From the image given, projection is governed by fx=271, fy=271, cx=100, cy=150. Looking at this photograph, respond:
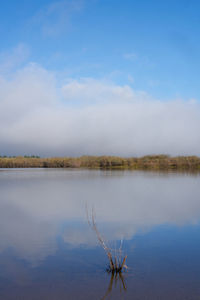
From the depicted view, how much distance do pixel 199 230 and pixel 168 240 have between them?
1.08 metres

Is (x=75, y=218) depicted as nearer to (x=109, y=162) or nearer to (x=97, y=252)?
(x=97, y=252)

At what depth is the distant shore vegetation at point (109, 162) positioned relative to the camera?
149 feet

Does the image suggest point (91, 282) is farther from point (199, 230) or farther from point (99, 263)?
point (199, 230)

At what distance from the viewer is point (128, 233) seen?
561cm

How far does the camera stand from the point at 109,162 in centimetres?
5169

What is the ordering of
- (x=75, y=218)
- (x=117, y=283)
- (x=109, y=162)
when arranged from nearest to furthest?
(x=117, y=283)
(x=75, y=218)
(x=109, y=162)

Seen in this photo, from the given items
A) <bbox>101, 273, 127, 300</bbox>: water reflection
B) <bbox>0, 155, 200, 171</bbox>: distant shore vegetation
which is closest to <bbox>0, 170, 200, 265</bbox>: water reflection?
<bbox>101, 273, 127, 300</bbox>: water reflection

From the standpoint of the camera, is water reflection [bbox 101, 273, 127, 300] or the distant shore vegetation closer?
water reflection [bbox 101, 273, 127, 300]

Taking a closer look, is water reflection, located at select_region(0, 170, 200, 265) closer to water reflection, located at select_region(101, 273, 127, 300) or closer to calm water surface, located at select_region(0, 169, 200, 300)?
calm water surface, located at select_region(0, 169, 200, 300)

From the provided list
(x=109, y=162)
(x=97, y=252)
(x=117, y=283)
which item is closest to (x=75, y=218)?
(x=97, y=252)

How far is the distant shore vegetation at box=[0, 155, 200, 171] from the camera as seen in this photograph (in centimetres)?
4538

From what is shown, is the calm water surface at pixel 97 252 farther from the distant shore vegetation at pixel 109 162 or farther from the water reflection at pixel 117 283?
the distant shore vegetation at pixel 109 162

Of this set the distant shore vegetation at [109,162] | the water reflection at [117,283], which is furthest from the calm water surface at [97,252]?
the distant shore vegetation at [109,162]

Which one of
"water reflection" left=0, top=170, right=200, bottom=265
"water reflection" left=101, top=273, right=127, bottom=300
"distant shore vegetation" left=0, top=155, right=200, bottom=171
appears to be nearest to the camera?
"water reflection" left=101, top=273, right=127, bottom=300
